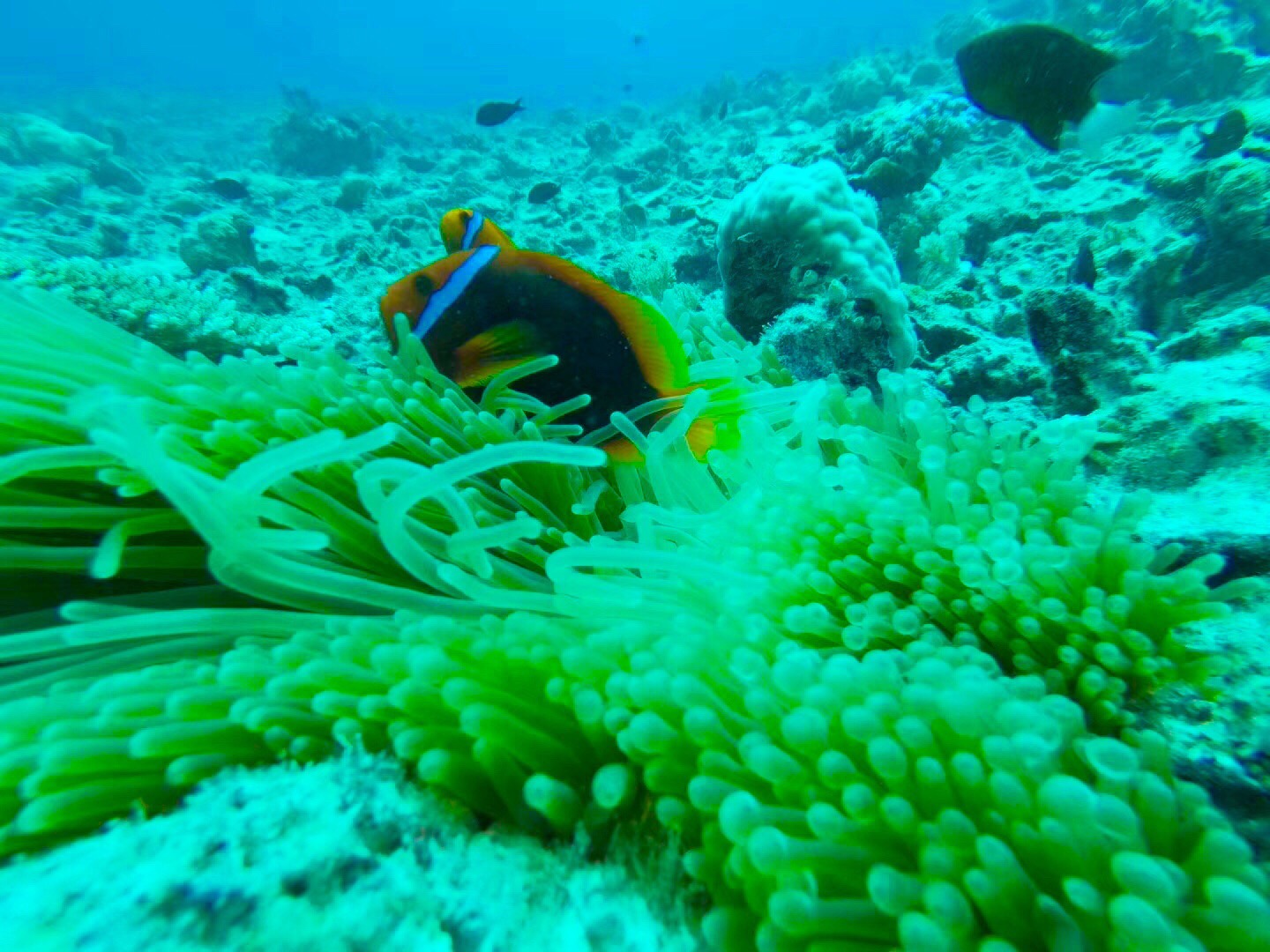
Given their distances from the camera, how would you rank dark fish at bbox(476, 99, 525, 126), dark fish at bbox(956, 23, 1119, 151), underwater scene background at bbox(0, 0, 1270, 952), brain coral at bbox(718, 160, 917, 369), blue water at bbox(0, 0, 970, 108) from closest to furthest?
underwater scene background at bbox(0, 0, 1270, 952), brain coral at bbox(718, 160, 917, 369), dark fish at bbox(956, 23, 1119, 151), dark fish at bbox(476, 99, 525, 126), blue water at bbox(0, 0, 970, 108)

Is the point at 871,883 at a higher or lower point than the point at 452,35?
lower

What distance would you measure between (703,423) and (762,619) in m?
0.66

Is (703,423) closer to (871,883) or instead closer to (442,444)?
(442,444)

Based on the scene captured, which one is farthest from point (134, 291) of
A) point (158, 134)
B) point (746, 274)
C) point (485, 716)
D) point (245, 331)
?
point (158, 134)

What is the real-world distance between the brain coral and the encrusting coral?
4.37 feet

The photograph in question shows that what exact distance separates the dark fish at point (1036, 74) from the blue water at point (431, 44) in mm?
29264

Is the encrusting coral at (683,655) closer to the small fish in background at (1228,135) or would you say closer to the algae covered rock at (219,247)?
the small fish in background at (1228,135)

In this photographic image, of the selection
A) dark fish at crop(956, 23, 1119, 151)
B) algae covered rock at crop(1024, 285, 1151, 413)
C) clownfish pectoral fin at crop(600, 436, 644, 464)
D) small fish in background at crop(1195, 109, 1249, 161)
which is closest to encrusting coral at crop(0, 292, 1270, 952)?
clownfish pectoral fin at crop(600, 436, 644, 464)

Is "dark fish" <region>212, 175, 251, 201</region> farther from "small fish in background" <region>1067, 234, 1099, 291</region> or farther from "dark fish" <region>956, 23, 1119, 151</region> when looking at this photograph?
"small fish in background" <region>1067, 234, 1099, 291</region>

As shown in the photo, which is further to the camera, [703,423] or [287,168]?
[287,168]

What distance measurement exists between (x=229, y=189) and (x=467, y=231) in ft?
33.9

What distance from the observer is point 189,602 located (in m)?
1.24

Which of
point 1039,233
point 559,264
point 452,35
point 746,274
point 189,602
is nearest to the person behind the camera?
point 189,602

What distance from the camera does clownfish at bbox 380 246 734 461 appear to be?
1.65m
